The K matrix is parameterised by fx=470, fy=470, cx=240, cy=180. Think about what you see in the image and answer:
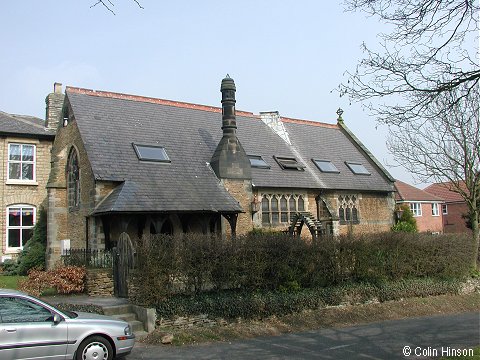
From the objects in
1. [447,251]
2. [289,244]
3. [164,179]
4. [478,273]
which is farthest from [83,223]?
[478,273]

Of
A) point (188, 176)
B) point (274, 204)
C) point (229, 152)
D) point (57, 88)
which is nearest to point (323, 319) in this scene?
point (188, 176)

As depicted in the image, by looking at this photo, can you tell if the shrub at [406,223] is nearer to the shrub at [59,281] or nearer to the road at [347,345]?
the road at [347,345]

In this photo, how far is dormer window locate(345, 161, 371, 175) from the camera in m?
29.5

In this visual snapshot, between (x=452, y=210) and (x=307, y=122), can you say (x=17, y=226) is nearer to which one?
(x=307, y=122)

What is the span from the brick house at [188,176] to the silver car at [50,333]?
8.84 meters

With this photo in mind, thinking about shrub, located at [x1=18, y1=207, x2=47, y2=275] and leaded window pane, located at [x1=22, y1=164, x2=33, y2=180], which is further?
leaded window pane, located at [x1=22, y1=164, x2=33, y2=180]

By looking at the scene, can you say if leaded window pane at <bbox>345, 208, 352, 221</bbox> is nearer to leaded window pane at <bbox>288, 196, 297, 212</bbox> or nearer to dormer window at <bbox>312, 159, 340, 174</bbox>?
dormer window at <bbox>312, 159, 340, 174</bbox>

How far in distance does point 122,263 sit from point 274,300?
4.44 meters


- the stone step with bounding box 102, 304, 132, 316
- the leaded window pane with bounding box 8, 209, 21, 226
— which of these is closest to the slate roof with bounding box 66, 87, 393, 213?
the stone step with bounding box 102, 304, 132, 316

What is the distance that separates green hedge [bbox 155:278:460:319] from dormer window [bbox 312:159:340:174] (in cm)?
1112

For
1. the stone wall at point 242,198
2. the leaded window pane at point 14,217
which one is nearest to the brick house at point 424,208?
the stone wall at point 242,198

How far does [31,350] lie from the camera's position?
800 cm

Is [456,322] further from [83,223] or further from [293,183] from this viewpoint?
[83,223]

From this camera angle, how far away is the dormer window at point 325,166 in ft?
91.1
